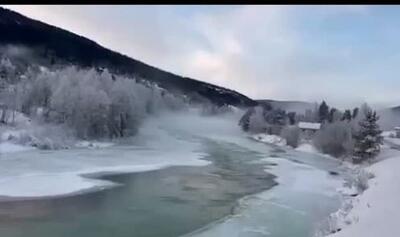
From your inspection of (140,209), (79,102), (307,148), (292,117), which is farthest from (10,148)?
(292,117)

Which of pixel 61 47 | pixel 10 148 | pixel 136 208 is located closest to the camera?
pixel 136 208

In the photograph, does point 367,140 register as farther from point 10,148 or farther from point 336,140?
point 10,148

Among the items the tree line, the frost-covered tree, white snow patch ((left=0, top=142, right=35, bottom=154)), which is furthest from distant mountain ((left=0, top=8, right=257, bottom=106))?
white snow patch ((left=0, top=142, right=35, bottom=154))

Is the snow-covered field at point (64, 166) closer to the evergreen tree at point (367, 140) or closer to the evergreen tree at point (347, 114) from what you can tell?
the evergreen tree at point (367, 140)

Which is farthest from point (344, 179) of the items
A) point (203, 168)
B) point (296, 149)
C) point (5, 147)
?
point (296, 149)

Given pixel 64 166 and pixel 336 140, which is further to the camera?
pixel 336 140

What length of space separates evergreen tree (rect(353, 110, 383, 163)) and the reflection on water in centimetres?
1349

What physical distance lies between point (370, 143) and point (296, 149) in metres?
11.5

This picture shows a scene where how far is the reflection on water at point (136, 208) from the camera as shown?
9.99m

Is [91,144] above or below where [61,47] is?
below

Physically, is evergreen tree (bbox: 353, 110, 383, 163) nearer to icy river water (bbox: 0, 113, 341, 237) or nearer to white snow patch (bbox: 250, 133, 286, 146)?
icy river water (bbox: 0, 113, 341, 237)

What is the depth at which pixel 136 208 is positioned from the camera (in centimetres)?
1258

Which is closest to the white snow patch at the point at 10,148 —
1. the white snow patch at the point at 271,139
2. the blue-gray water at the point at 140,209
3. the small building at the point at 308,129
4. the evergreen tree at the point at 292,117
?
the blue-gray water at the point at 140,209

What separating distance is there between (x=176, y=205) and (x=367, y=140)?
21.1m
